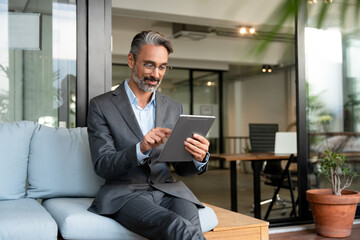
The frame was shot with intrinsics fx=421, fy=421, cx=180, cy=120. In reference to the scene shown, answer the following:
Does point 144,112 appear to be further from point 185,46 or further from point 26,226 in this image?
point 185,46

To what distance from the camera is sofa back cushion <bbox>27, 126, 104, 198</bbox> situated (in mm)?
2420

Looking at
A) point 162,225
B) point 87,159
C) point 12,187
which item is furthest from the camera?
point 87,159

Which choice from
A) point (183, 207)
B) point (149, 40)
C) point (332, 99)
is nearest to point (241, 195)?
point (332, 99)

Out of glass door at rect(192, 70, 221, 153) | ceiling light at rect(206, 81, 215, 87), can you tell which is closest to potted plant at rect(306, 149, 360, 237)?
glass door at rect(192, 70, 221, 153)

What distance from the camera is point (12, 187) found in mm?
2355

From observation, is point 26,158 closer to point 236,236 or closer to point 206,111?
point 236,236

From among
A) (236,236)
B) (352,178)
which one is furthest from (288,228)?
(236,236)

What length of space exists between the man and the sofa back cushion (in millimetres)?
470

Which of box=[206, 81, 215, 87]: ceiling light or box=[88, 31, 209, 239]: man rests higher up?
box=[206, 81, 215, 87]: ceiling light

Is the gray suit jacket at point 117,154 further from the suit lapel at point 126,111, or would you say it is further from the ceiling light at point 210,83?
the ceiling light at point 210,83

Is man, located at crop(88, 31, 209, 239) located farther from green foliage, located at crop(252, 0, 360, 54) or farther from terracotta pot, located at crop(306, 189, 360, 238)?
terracotta pot, located at crop(306, 189, 360, 238)

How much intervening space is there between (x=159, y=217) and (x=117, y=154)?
Result: 0.34 metres

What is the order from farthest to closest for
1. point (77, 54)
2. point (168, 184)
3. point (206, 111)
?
point (206, 111) < point (77, 54) < point (168, 184)

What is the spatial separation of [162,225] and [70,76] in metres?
1.75
